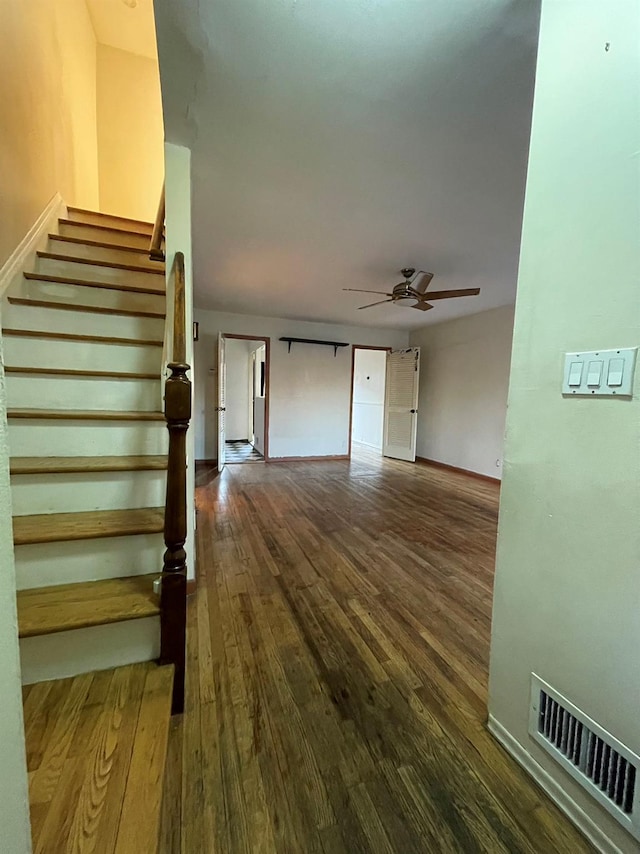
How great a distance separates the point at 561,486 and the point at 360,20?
1674 millimetres

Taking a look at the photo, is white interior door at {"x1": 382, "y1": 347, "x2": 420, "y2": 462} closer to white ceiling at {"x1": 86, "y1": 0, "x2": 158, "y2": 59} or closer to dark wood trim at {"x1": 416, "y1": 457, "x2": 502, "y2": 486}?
dark wood trim at {"x1": 416, "y1": 457, "x2": 502, "y2": 486}

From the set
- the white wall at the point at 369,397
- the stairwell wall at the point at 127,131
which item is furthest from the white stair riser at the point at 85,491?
the white wall at the point at 369,397

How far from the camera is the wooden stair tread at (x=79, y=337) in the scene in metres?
1.78

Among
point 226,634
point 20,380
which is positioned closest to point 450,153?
point 20,380

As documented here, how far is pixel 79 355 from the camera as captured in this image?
1873mm

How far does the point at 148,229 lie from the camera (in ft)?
11.1

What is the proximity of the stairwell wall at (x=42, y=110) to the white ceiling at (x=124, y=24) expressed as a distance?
5.8 inches

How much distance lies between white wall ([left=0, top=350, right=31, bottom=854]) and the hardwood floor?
70 centimetres

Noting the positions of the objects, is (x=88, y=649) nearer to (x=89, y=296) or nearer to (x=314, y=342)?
(x=89, y=296)

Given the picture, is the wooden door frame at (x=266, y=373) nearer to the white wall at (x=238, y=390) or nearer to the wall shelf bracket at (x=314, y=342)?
the wall shelf bracket at (x=314, y=342)

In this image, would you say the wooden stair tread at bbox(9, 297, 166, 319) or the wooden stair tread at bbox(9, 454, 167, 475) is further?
the wooden stair tread at bbox(9, 297, 166, 319)

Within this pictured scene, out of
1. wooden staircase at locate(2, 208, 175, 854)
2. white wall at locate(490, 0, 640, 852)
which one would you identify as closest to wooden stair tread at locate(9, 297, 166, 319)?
wooden staircase at locate(2, 208, 175, 854)

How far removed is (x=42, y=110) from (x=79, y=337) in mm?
1928

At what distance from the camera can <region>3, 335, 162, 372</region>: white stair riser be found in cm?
180
